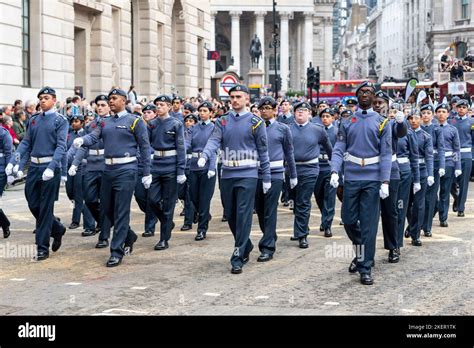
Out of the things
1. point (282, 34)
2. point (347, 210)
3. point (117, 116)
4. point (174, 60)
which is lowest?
point (347, 210)

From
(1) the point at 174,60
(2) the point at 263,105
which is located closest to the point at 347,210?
(2) the point at 263,105

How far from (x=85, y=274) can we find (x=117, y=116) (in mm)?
2169

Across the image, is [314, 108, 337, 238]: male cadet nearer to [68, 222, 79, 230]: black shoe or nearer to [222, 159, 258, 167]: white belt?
[222, 159, 258, 167]: white belt

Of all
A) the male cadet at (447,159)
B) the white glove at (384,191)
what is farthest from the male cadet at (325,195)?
the white glove at (384,191)

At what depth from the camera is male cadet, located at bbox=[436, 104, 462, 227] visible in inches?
586

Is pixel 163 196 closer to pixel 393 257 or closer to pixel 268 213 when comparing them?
pixel 268 213

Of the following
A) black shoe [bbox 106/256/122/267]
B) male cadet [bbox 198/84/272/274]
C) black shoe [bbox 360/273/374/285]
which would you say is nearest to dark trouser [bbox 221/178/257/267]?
male cadet [bbox 198/84/272/274]

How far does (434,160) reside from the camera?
47.9 feet

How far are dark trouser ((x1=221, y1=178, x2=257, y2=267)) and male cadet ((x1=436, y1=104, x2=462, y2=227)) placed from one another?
517 cm

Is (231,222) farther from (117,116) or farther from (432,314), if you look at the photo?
(432,314)

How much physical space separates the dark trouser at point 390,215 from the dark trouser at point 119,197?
3.21 metres

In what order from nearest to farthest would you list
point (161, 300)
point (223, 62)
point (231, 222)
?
point (161, 300) < point (231, 222) < point (223, 62)

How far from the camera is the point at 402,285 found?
9562 mm

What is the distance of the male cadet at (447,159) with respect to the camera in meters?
14.9
